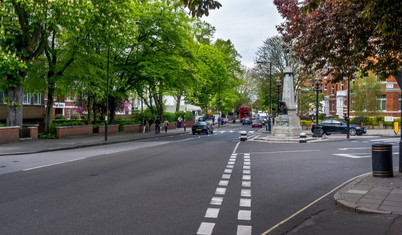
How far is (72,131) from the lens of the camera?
28.3 m

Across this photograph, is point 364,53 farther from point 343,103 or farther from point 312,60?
point 343,103

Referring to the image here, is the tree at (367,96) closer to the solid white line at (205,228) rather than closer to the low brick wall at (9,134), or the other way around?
the low brick wall at (9,134)

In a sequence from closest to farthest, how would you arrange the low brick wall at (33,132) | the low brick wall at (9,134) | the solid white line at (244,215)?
the solid white line at (244,215) < the low brick wall at (9,134) < the low brick wall at (33,132)

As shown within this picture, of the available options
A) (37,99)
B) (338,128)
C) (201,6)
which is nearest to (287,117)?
(338,128)

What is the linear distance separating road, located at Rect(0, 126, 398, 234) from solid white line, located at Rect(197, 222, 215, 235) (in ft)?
0.05

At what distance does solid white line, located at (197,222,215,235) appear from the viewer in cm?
516

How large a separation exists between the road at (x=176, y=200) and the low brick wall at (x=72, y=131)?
14583 mm

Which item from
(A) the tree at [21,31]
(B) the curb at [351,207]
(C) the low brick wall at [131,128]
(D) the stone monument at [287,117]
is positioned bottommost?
(B) the curb at [351,207]

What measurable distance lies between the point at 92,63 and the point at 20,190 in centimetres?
2042

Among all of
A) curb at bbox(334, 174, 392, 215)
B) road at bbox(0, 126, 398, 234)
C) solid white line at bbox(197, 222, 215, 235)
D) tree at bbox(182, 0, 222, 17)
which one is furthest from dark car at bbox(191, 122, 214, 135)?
solid white line at bbox(197, 222, 215, 235)

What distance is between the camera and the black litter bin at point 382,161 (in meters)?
9.82

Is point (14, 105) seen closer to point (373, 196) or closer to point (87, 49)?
point (87, 49)

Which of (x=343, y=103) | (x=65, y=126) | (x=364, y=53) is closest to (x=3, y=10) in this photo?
(x=65, y=126)

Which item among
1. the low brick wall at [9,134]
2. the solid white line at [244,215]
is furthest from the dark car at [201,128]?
the solid white line at [244,215]
